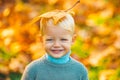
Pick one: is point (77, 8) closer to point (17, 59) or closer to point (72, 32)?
point (17, 59)

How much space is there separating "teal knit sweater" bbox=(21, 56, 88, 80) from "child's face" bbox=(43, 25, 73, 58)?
8 cm

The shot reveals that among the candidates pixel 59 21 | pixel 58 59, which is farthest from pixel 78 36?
pixel 59 21

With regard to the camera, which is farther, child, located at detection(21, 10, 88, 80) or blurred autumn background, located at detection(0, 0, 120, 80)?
blurred autumn background, located at detection(0, 0, 120, 80)

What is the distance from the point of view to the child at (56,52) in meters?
3.62

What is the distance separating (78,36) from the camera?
6.52 m

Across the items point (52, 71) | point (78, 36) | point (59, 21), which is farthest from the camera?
point (78, 36)

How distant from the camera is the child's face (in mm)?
3613

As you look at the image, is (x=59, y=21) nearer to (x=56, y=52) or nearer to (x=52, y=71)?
(x=56, y=52)

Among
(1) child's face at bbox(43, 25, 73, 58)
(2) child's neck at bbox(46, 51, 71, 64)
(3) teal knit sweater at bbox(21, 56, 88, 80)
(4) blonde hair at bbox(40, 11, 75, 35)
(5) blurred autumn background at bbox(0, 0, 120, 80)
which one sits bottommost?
(3) teal knit sweater at bbox(21, 56, 88, 80)

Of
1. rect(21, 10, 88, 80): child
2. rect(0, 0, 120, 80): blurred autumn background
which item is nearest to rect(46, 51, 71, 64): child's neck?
rect(21, 10, 88, 80): child

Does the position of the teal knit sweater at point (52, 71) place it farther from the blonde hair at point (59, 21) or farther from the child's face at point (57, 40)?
the blonde hair at point (59, 21)

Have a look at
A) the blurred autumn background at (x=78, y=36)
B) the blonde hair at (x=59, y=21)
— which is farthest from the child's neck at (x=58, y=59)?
the blurred autumn background at (x=78, y=36)

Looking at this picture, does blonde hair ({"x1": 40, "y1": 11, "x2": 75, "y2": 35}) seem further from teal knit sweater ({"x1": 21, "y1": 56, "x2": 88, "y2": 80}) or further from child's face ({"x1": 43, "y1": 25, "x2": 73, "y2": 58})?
teal knit sweater ({"x1": 21, "y1": 56, "x2": 88, "y2": 80})

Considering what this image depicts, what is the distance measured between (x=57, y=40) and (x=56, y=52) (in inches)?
3.3
